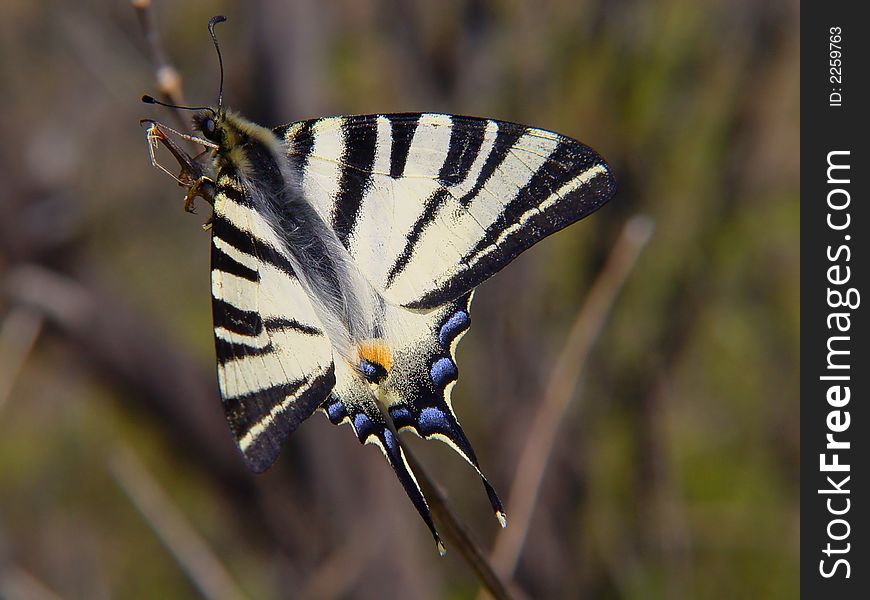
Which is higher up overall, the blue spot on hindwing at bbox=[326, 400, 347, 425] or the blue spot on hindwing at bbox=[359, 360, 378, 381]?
the blue spot on hindwing at bbox=[359, 360, 378, 381]

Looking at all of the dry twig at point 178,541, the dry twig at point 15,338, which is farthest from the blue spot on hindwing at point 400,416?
the dry twig at point 15,338

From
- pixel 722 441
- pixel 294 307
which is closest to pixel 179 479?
pixel 722 441

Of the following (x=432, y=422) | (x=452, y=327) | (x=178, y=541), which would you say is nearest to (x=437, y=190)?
(x=452, y=327)

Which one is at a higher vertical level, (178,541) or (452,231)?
(452,231)

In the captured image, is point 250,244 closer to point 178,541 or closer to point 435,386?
point 435,386

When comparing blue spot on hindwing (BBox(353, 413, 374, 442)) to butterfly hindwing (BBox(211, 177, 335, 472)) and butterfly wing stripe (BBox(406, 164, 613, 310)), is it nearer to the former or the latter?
butterfly hindwing (BBox(211, 177, 335, 472))

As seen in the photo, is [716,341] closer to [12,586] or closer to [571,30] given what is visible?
[571,30]

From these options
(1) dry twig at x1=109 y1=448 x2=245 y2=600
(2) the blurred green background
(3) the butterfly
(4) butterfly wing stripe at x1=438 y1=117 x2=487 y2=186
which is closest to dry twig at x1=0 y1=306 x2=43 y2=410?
(2) the blurred green background
